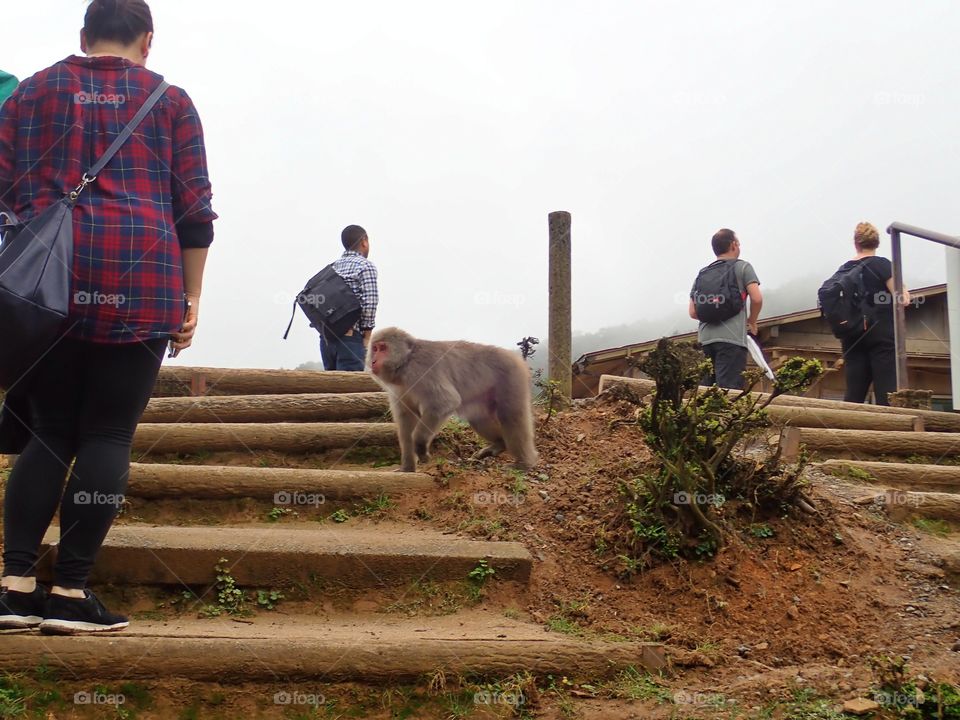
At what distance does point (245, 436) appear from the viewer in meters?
6.01

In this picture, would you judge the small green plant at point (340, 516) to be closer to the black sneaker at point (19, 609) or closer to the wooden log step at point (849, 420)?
the black sneaker at point (19, 609)

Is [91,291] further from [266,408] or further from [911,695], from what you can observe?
[266,408]

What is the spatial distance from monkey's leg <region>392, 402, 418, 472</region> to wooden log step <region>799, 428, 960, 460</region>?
2.74 metres

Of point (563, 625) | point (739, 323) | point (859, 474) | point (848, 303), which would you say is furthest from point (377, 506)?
point (848, 303)

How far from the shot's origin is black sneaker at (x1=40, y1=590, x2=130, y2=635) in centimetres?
333

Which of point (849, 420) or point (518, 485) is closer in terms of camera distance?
point (518, 485)

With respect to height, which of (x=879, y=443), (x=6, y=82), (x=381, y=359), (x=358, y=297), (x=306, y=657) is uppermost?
(x=6, y=82)

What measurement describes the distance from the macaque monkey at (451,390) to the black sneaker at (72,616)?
2582 mm

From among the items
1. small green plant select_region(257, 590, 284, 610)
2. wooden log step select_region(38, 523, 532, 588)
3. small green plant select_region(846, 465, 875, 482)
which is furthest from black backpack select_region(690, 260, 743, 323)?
small green plant select_region(257, 590, 284, 610)

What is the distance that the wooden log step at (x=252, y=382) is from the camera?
23.7 feet

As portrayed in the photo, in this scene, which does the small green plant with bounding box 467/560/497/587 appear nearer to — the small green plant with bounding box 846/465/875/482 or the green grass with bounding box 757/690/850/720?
the green grass with bounding box 757/690/850/720

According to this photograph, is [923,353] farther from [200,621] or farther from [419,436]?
[200,621]

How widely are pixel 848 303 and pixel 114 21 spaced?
6.78 m

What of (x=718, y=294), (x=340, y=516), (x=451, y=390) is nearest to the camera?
(x=340, y=516)
